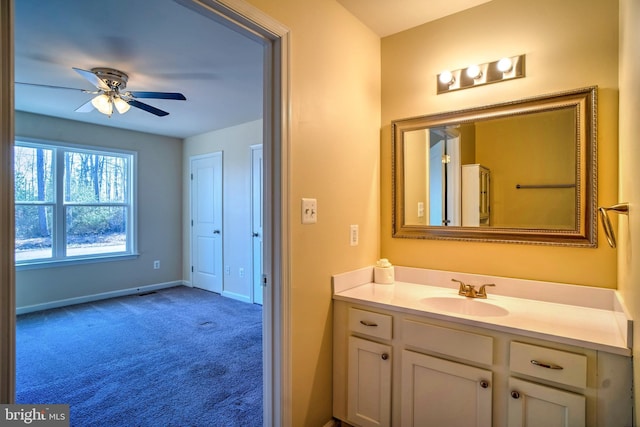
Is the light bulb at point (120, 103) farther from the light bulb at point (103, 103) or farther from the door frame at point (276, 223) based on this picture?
the door frame at point (276, 223)

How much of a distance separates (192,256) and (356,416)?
163 inches

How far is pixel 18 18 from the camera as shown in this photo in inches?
73.4

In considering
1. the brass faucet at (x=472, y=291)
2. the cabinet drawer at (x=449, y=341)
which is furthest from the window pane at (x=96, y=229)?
the brass faucet at (x=472, y=291)

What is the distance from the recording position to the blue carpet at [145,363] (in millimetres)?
1988

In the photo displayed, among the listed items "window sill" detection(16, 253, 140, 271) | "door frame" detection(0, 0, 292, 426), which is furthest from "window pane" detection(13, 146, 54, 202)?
"door frame" detection(0, 0, 292, 426)

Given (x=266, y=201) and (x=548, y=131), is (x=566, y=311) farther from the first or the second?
(x=266, y=201)

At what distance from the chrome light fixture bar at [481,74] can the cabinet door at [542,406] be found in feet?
4.93

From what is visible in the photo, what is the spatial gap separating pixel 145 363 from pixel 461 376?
2.41m

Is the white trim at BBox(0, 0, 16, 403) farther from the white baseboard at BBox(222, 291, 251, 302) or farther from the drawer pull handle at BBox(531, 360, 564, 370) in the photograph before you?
the white baseboard at BBox(222, 291, 251, 302)

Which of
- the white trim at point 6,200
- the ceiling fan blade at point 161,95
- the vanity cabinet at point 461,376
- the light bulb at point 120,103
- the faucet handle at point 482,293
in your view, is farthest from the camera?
the light bulb at point 120,103

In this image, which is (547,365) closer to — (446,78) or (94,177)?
(446,78)

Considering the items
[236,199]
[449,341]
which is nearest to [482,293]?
[449,341]

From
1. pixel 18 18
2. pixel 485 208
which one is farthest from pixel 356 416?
pixel 18 18

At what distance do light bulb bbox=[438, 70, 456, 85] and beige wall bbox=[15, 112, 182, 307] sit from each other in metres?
4.41
